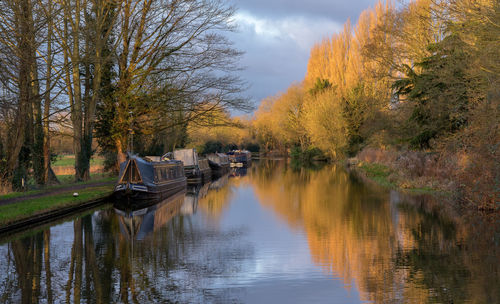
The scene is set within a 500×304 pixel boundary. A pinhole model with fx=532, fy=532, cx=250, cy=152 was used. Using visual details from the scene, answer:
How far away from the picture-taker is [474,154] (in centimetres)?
1512

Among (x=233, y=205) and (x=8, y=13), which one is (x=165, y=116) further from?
(x=8, y=13)

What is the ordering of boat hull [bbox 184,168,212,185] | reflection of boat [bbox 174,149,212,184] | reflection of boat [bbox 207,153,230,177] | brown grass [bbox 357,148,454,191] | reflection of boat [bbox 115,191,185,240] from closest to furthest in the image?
reflection of boat [bbox 115,191,185,240] < brown grass [bbox 357,148,454,191] < boat hull [bbox 184,168,212,185] < reflection of boat [bbox 174,149,212,184] < reflection of boat [bbox 207,153,230,177]

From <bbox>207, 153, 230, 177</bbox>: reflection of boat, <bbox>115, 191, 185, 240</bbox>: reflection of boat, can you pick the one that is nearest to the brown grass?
<bbox>115, 191, 185, 240</bbox>: reflection of boat

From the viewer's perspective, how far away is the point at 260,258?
31.9ft

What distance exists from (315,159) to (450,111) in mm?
45854

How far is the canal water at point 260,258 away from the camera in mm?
7074

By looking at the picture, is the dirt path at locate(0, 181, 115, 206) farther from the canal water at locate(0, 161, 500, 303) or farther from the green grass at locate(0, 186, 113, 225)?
the canal water at locate(0, 161, 500, 303)

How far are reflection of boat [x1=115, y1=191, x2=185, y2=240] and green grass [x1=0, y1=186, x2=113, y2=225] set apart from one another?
4.51ft

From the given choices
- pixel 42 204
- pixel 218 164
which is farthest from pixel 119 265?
pixel 218 164

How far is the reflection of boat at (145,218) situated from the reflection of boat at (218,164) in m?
24.0

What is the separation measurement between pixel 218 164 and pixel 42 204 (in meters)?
31.7

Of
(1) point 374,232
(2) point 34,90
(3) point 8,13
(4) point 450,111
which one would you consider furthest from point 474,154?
(2) point 34,90

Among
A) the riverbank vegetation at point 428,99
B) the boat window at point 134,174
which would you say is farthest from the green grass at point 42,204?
the riverbank vegetation at point 428,99

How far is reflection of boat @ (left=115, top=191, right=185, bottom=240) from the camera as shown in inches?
517
